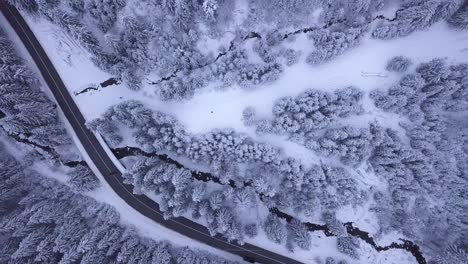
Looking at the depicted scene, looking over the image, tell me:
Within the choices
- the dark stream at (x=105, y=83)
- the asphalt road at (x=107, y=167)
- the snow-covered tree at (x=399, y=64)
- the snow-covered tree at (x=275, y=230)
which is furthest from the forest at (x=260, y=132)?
the asphalt road at (x=107, y=167)

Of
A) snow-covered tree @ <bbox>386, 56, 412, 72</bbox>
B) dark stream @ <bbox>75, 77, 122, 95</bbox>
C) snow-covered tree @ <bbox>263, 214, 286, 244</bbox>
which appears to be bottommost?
snow-covered tree @ <bbox>263, 214, 286, 244</bbox>

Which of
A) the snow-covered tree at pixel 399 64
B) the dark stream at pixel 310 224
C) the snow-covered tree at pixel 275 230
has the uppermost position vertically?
the snow-covered tree at pixel 399 64

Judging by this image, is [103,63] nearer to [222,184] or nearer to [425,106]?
[222,184]

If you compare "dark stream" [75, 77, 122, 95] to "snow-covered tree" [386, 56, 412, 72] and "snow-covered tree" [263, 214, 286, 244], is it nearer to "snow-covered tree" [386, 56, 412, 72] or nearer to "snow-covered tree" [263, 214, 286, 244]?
"snow-covered tree" [263, 214, 286, 244]

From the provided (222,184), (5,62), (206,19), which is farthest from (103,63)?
(222,184)

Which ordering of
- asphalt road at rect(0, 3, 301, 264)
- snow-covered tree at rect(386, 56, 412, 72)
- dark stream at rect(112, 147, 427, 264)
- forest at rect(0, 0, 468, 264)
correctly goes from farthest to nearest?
1. snow-covered tree at rect(386, 56, 412, 72)
2. dark stream at rect(112, 147, 427, 264)
3. asphalt road at rect(0, 3, 301, 264)
4. forest at rect(0, 0, 468, 264)

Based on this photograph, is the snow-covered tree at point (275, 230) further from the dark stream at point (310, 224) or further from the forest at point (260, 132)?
the dark stream at point (310, 224)

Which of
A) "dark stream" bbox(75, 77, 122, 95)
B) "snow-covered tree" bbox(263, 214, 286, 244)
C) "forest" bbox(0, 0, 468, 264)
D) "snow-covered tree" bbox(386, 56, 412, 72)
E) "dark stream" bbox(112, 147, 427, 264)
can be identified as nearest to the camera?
"forest" bbox(0, 0, 468, 264)

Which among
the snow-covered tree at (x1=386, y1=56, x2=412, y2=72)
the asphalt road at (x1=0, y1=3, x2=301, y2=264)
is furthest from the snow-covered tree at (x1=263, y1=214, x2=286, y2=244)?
the snow-covered tree at (x1=386, y1=56, x2=412, y2=72)
